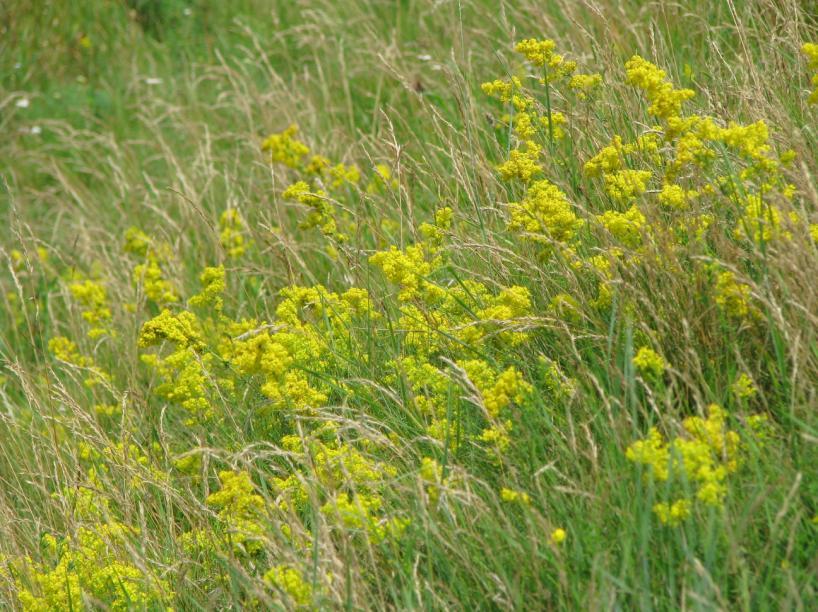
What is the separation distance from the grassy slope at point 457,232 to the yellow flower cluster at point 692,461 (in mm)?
51

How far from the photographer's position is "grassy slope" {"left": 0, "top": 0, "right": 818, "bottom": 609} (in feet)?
6.91

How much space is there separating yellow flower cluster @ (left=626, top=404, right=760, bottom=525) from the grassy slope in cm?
5

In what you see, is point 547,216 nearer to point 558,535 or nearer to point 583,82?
point 583,82

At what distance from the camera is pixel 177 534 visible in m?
3.02

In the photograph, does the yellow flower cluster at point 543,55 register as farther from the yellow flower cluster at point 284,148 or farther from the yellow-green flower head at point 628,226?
the yellow flower cluster at point 284,148

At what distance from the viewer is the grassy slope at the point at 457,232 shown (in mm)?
2105

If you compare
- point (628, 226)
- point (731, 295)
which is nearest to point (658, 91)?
point (628, 226)

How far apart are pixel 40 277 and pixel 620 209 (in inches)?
144

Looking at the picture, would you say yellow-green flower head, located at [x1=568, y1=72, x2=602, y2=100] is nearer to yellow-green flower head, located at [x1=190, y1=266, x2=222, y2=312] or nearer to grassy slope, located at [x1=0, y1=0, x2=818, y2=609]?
grassy slope, located at [x1=0, y1=0, x2=818, y2=609]

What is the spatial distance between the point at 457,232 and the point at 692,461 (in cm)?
136

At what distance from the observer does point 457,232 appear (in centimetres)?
322

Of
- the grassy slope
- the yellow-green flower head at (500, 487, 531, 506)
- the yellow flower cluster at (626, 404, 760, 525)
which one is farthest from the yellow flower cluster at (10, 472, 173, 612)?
the yellow flower cluster at (626, 404, 760, 525)

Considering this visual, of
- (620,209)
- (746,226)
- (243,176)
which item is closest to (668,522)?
(746,226)

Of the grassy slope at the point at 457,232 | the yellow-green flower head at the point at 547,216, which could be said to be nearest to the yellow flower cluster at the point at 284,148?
the grassy slope at the point at 457,232
